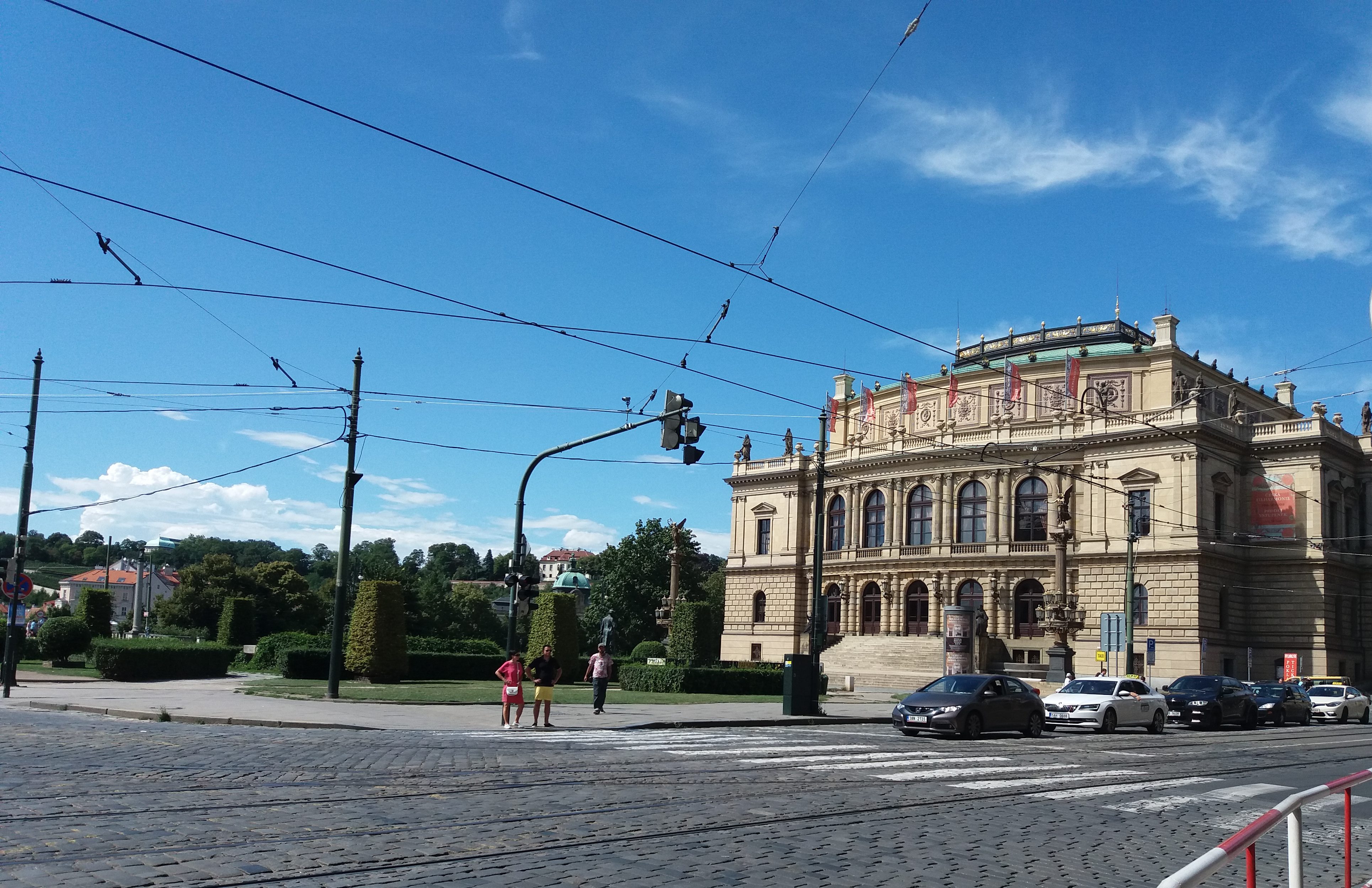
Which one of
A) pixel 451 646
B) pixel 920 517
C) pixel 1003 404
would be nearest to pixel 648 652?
pixel 451 646

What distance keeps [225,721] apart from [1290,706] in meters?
32.2

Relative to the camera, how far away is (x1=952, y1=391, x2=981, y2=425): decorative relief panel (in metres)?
70.6

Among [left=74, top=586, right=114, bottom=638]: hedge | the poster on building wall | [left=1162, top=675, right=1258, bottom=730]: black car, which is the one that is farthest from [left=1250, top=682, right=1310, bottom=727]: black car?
[left=74, top=586, right=114, bottom=638]: hedge

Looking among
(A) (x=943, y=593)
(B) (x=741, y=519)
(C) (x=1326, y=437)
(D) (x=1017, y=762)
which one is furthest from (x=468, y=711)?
(B) (x=741, y=519)

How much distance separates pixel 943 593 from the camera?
67250 mm

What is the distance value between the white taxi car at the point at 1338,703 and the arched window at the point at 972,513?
2623 centimetres

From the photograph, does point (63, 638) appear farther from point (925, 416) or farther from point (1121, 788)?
point (925, 416)

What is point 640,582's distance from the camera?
280 ft

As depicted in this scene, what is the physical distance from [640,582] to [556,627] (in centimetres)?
4906

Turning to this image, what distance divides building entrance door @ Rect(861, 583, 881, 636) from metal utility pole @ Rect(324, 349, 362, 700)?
1932 inches

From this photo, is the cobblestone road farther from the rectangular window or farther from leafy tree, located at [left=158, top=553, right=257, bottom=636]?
leafy tree, located at [left=158, top=553, right=257, bottom=636]

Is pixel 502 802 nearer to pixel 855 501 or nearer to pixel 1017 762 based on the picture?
pixel 1017 762

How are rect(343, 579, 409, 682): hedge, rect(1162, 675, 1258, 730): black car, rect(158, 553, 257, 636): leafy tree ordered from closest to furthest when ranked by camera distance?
rect(1162, 675, 1258, 730): black car, rect(343, 579, 409, 682): hedge, rect(158, 553, 257, 636): leafy tree

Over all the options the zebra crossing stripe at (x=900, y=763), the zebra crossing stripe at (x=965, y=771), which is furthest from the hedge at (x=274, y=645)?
the zebra crossing stripe at (x=965, y=771)
